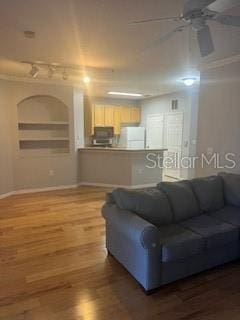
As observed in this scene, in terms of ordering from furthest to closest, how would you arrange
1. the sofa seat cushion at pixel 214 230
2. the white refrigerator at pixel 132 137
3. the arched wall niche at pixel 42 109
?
the white refrigerator at pixel 132 137 → the arched wall niche at pixel 42 109 → the sofa seat cushion at pixel 214 230

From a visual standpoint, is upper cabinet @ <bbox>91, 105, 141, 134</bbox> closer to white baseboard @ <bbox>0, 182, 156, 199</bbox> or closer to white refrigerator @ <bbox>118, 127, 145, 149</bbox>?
white refrigerator @ <bbox>118, 127, 145, 149</bbox>

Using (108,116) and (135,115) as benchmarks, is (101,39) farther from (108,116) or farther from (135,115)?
(135,115)

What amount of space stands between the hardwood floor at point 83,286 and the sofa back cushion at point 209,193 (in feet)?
2.34

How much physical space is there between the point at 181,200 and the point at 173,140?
4.62 meters

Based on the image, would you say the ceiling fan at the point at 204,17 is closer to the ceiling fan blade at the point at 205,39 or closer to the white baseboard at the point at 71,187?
the ceiling fan blade at the point at 205,39

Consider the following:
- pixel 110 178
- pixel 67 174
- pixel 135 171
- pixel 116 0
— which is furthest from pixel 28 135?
pixel 116 0

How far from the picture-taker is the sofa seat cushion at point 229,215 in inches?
108

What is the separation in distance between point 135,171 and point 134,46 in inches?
132

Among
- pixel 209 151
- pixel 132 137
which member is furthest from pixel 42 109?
pixel 209 151

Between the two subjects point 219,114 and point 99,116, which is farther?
point 99,116

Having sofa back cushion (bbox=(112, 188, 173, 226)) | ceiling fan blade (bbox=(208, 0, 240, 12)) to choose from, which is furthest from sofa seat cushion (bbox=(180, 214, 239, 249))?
ceiling fan blade (bbox=(208, 0, 240, 12))

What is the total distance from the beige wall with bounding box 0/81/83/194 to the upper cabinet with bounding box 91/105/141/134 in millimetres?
1583

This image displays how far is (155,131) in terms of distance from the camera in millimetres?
8102

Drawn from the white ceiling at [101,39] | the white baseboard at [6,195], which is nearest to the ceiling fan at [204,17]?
the white ceiling at [101,39]
